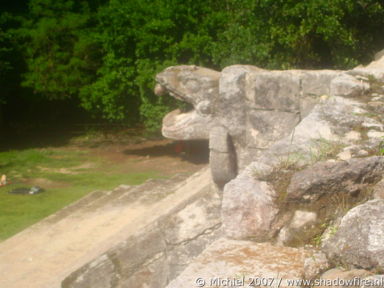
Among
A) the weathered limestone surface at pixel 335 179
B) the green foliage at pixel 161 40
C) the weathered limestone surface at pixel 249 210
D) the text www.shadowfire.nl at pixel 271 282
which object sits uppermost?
the green foliage at pixel 161 40

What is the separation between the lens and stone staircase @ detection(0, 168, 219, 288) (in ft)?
18.7

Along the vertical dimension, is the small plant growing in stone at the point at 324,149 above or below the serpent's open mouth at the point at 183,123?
above

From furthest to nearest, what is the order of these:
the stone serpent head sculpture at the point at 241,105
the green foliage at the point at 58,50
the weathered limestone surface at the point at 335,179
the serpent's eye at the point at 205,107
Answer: the green foliage at the point at 58,50, the serpent's eye at the point at 205,107, the stone serpent head sculpture at the point at 241,105, the weathered limestone surface at the point at 335,179

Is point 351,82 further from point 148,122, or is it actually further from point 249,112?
point 148,122

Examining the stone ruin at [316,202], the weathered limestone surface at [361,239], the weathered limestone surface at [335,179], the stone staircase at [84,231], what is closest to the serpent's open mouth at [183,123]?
the stone staircase at [84,231]

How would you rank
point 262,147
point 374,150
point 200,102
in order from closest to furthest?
point 374,150 → point 262,147 → point 200,102

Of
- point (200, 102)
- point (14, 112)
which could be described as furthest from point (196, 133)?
point (14, 112)

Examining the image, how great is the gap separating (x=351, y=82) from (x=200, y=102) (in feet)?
7.26

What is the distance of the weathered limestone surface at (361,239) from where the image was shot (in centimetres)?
196

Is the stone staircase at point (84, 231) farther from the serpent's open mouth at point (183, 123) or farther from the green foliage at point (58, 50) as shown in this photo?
the green foliage at point (58, 50)

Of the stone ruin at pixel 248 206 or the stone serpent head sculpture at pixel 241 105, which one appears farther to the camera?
the stone serpent head sculpture at pixel 241 105

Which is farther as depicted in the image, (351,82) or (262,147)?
(262,147)

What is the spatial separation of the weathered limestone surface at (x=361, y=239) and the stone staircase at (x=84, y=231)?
3.17m

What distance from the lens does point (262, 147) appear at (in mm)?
4973
